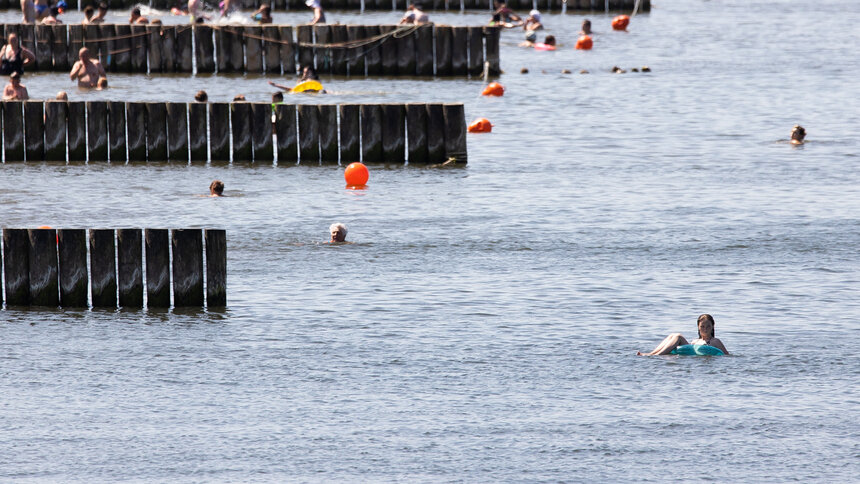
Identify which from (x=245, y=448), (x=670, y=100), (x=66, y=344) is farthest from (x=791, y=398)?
(x=670, y=100)

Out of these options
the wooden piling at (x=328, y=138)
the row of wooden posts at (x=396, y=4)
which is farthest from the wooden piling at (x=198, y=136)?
the row of wooden posts at (x=396, y=4)

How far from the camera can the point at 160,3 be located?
77.1 meters

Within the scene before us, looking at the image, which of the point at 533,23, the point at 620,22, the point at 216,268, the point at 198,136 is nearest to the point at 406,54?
the point at 533,23

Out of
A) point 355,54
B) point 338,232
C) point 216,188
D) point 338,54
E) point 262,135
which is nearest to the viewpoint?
point 338,232

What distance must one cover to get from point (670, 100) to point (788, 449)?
3576cm

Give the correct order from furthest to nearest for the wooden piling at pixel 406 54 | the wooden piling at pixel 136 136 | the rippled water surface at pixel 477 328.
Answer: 1. the wooden piling at pixel 406 54
2. the wooden piling at pixel 136 136
3. the rippled water surface at pixel 477 328

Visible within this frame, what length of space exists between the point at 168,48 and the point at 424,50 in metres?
10.4

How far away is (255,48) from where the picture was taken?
5719 centimetres

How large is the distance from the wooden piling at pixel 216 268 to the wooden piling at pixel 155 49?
1418 inches

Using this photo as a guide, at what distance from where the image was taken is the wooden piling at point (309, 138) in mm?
37344

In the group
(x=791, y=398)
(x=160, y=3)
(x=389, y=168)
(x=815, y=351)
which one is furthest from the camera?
(x=160, y=3)

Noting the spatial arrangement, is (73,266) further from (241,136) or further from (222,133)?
(241,136)

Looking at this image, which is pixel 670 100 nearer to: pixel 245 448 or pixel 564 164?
pixel 564 164

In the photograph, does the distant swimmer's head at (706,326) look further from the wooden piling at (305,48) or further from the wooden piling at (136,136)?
the wooden piling at (305,48)
